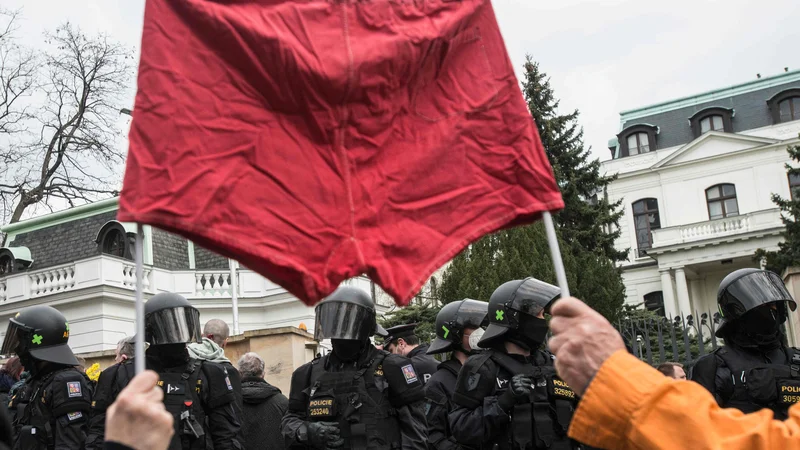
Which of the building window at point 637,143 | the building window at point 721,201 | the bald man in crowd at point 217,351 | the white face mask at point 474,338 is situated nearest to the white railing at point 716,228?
the building window at point 721,201

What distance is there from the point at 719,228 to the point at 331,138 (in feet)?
148

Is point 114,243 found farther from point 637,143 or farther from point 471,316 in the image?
point 637,143

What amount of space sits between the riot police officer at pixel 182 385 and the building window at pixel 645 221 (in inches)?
1777

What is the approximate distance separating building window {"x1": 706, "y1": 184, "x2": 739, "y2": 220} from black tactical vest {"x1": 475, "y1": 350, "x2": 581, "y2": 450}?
44212mm

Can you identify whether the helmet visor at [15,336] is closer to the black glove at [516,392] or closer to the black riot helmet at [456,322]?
the black riot helmet at [456,322]

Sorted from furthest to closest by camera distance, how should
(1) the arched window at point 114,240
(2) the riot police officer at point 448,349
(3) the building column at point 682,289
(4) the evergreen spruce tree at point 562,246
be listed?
(3) the building column at point 682,289 → (1) the arched window at point 114,240 → (4) the evergreen spruce tree at point 562,246 → (2) the riot police officer at point 448,349

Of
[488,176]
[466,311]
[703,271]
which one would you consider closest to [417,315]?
[466,311]

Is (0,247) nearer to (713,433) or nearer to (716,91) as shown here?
(713,433)

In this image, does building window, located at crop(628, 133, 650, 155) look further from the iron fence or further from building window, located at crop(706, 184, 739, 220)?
the iron fence

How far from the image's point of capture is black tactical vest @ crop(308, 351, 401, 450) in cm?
614

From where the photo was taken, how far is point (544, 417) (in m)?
5.66

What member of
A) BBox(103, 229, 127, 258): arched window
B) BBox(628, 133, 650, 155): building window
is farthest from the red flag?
BBox(628, 133, 650, 155): building window

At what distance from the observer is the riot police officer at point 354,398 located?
6152mm

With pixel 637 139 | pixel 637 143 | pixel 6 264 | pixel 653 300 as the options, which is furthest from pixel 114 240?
pixel 637 139
